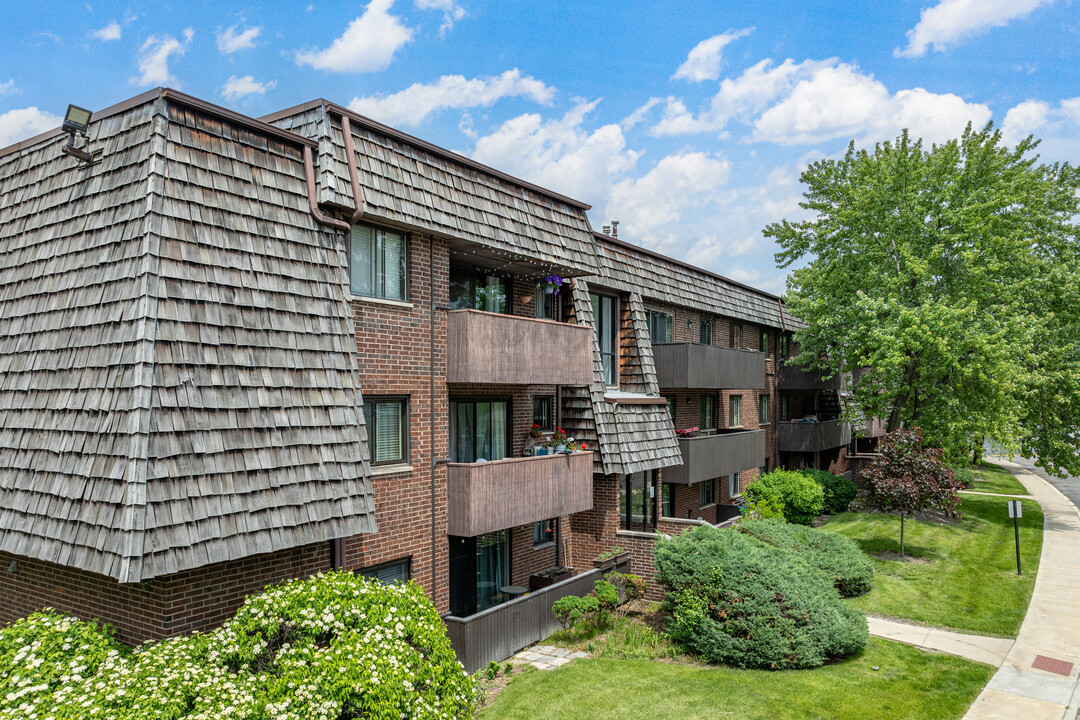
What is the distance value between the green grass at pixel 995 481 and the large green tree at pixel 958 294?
8098mm

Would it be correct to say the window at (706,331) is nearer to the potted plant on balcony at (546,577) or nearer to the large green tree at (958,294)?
the large green tree at (958,294)

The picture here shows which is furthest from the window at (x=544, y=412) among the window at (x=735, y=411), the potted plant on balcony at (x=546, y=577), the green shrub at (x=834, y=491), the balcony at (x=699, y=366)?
the green shrub at (x=834, y=491)

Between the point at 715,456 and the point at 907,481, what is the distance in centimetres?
524

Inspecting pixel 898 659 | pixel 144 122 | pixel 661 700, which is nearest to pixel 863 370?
pixel 898 659

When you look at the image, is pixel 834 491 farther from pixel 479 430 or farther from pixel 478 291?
pixel 478 291

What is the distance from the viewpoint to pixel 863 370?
3672 centimetres

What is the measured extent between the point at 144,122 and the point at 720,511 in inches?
852

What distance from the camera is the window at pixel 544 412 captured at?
16.1 m

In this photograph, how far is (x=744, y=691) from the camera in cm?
1066

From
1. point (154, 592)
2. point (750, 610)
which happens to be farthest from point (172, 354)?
point (750, 610)

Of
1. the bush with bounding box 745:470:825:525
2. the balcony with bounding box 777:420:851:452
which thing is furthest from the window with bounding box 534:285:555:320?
the balcony with bounding box 777:420:851:452

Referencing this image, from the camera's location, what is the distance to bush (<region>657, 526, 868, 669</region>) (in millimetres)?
11945

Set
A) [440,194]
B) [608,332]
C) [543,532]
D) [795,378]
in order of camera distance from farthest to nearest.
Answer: [795,378] → [608,332] → [543,532] → [440,194]

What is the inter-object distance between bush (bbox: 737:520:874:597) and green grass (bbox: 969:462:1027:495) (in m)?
21.7
